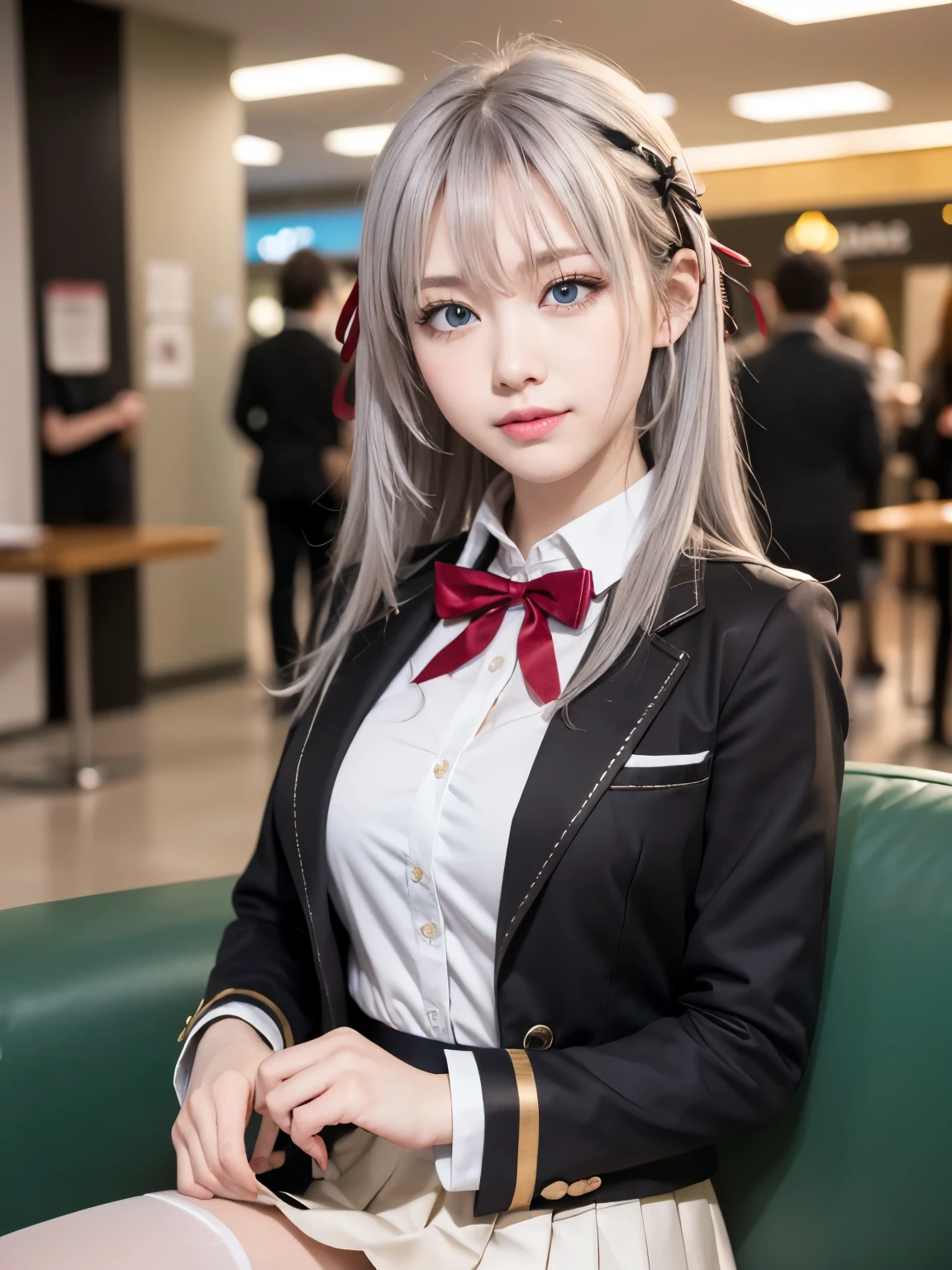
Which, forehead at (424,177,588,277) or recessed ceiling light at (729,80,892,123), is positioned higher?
recessed ceiling light at (729,80,892,123)

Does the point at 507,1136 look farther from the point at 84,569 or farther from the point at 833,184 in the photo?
the point at 833,184

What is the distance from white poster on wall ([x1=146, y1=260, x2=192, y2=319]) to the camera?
246 inches

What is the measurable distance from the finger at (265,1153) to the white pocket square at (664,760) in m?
0.43

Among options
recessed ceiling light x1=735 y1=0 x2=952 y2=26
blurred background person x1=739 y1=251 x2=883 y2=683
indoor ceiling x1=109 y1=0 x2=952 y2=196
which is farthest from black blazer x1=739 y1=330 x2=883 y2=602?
recessed ceiling light x1=735 y1=0 x2=952 y2=26

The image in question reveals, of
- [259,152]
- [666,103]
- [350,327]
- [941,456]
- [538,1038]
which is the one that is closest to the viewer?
[538,1038]

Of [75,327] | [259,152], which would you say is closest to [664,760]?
[75,327]

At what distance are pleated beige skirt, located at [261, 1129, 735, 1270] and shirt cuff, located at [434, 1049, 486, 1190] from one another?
0.28 feet

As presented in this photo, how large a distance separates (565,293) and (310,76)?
7052 millimetres

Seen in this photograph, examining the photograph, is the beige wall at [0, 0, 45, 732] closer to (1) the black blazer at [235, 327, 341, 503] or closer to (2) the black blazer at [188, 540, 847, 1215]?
(1) the black blazer at [235, 327, 341, 503]

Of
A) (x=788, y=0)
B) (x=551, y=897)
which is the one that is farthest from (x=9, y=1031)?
(x=788, y=0)

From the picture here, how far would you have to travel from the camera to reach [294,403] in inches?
221

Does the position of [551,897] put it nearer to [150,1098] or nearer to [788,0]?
[150,1098]

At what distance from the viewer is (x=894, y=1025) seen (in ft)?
3.68

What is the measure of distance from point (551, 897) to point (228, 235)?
6.23m
